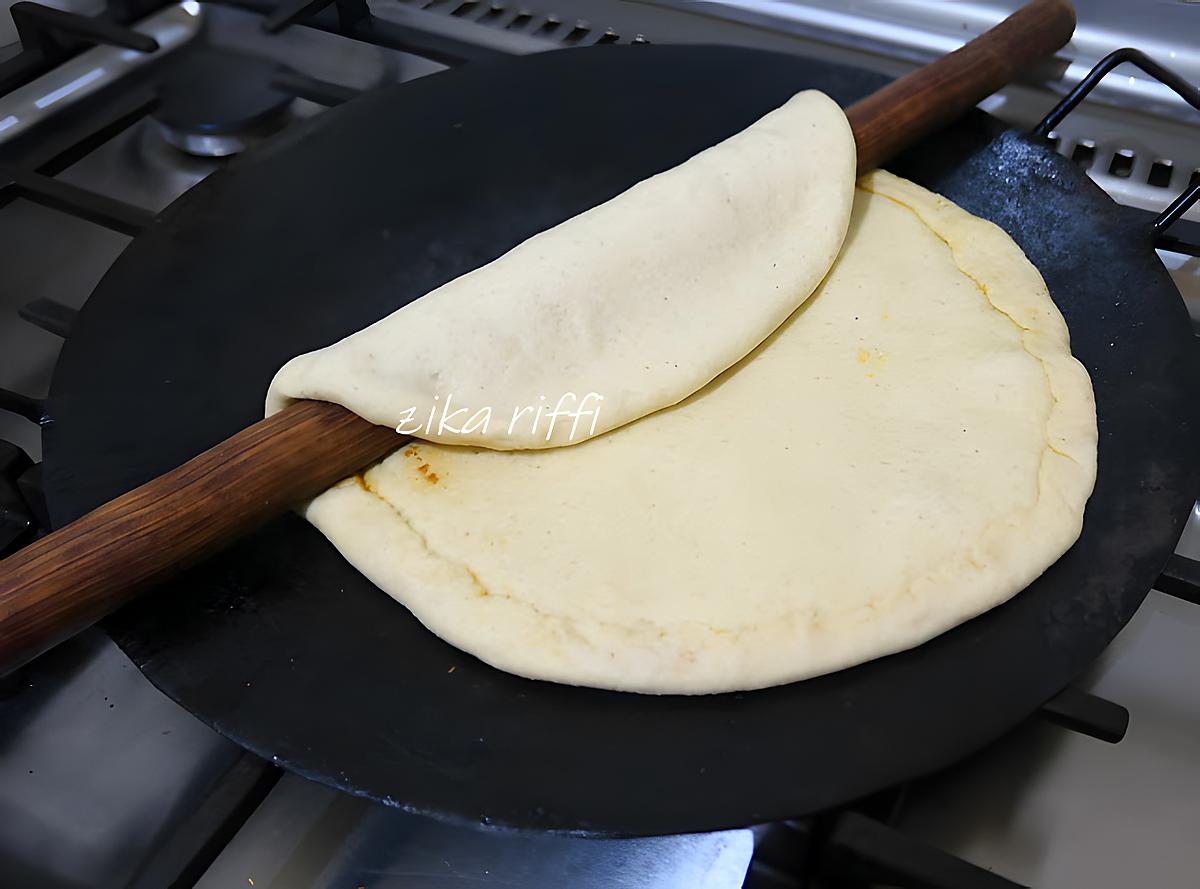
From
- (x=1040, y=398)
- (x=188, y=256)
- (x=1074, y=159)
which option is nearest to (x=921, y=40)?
(x=1074, y=159)

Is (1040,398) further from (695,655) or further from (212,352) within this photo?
(212,352)

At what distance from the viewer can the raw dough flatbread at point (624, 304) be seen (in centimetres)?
67

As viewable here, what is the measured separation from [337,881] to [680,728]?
23 centimetres

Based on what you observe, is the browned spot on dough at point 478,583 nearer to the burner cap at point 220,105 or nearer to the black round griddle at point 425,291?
the black round griddle at point 425,291

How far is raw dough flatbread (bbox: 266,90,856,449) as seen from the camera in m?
0.67

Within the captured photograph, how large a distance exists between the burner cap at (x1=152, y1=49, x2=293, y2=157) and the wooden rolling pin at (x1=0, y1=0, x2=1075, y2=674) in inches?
20.8

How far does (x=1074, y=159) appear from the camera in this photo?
3.26 ft

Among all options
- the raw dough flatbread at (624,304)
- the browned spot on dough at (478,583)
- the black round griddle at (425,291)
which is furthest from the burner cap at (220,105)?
the browned spot on dough at (478,583)

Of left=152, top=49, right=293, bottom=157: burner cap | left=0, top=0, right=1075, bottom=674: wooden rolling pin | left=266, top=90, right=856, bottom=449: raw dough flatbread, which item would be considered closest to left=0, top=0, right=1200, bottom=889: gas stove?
left=152, top=49, right=293, bottom=157: burner cap

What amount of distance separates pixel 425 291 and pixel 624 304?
0.61 feet

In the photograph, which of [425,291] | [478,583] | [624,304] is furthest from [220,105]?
[478,583]

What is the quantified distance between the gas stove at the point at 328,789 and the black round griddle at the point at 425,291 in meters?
0.04

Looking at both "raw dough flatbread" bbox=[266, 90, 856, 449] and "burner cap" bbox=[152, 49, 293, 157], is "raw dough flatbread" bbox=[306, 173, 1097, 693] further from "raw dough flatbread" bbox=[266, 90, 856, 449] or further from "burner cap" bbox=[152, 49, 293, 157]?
"burner cap" bbox=[152, 49, 293, 157]

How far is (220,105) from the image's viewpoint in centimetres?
107
